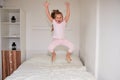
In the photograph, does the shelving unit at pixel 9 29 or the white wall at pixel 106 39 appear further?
the shelving unit at pixel 9 29

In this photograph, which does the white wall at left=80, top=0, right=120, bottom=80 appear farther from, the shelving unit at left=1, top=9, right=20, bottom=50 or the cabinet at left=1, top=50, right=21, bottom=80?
the shelving unit at left=1, top=9, right=20, bottom=50

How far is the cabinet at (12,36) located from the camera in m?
3.53

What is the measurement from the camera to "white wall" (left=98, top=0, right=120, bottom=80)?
6.16 feet

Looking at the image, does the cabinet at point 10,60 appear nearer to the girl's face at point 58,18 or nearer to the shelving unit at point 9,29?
the shelving unit at point 9,29

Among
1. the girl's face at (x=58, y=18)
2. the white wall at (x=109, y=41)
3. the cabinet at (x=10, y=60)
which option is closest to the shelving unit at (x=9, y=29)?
the cabinet at (x=10, y=60)

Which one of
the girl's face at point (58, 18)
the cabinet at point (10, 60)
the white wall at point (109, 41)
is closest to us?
the white wall at point (109, 41)

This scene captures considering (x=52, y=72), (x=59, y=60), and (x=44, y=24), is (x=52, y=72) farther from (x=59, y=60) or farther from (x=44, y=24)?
(x=44, y=24)

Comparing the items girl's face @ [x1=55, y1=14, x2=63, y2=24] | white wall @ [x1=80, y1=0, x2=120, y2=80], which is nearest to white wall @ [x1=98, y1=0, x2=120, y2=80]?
white wall @ [x1=80, y1=0, x2=120, y2=80]

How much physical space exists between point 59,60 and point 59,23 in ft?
3.74

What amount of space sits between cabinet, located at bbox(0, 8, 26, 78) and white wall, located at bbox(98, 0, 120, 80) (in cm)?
178

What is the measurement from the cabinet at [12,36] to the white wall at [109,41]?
1784mm

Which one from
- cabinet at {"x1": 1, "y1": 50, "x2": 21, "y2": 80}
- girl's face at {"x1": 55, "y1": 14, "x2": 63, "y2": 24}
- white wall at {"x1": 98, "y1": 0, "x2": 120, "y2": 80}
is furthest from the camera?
cabinet at {"x1": 1, "y1": 50, "x2": 21, "y2": 80}

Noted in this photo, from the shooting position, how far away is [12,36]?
3.63m

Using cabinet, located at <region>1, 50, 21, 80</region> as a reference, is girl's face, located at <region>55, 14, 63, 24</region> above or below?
above
